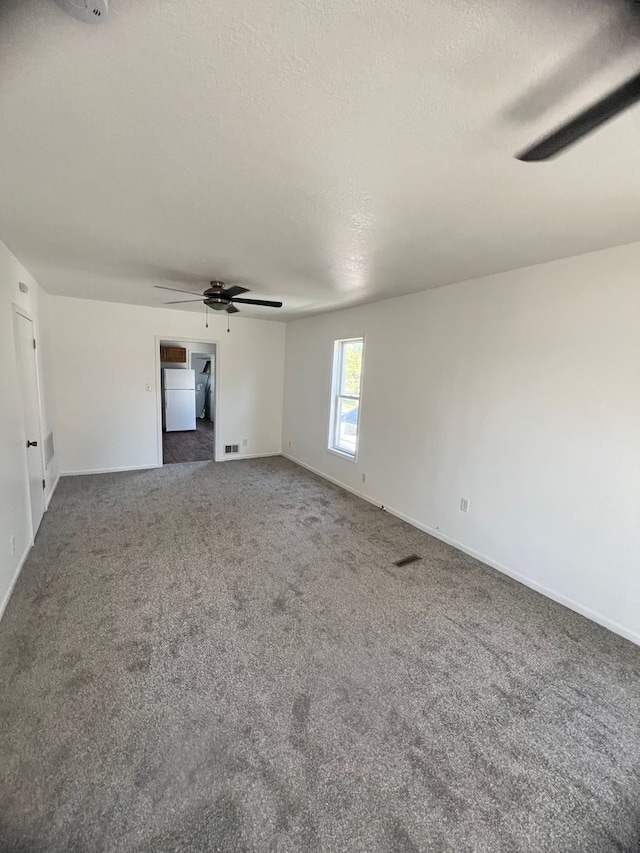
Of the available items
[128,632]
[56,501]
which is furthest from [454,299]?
[56,501]

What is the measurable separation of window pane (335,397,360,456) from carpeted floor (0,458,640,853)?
2133mm

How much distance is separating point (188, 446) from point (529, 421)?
19.8ft

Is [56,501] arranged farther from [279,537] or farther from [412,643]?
Result: [412,643]

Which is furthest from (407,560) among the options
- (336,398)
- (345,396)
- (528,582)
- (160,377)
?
(160,377)

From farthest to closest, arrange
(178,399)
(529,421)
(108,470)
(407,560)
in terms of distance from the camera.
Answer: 1. (178,399)
2. (108,470)
3. (407,560)
4. (529,421)

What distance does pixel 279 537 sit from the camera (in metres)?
3.43

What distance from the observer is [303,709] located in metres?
1.69

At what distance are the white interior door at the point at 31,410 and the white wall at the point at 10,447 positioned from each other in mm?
193

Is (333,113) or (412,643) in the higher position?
(333,113)

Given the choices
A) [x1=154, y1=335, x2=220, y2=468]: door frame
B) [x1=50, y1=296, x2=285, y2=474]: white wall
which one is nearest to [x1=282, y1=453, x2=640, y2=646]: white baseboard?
[x1=154, y1=335, x2=220, y2=468]: door frame

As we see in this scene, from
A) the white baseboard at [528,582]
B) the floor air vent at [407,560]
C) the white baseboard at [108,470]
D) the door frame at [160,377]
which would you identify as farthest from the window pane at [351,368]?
the white baseboard at [108,470]

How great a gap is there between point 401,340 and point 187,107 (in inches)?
121

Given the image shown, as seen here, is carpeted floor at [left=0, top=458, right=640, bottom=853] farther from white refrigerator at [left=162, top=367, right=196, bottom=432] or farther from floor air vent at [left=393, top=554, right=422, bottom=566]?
white refrigerator at [left=162, top=367, right=196, bottom=432]

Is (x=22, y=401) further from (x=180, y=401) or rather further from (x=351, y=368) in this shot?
(x=180, y=401)
